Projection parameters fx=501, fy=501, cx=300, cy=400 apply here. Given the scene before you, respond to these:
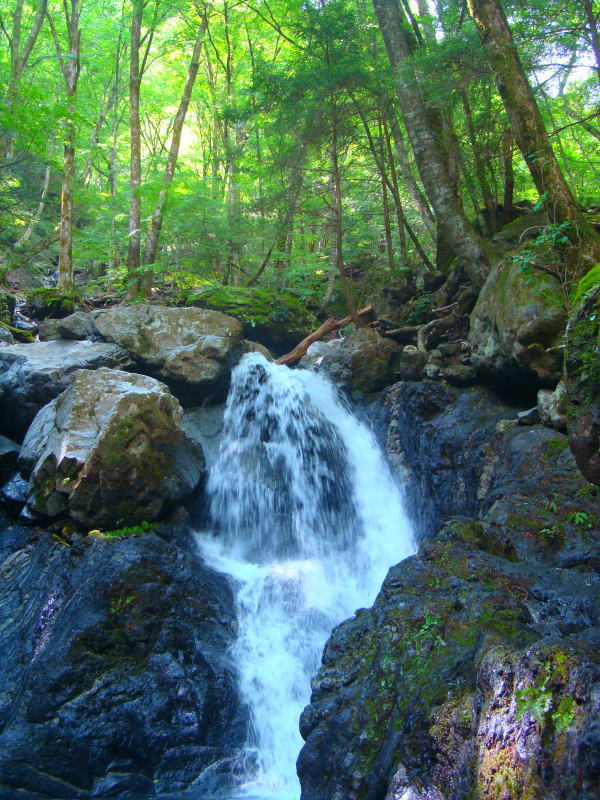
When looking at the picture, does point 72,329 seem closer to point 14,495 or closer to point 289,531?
point 14,495

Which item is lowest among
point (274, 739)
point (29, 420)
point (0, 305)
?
point (274, 739)

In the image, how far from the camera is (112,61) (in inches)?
899

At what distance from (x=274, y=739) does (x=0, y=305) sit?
1001cm

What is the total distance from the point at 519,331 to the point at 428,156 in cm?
511

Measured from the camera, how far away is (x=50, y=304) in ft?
39.2

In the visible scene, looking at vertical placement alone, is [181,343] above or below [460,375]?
above

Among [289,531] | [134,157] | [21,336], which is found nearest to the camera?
[289,531]

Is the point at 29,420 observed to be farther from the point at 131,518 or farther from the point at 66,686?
the point at 66,686

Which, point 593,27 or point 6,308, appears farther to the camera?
point 6,308

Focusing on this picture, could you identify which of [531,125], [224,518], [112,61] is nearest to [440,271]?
[531,125]

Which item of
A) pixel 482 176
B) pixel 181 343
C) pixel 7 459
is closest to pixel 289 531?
pixel 181 343

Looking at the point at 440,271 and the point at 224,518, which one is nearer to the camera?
the point at 224,518

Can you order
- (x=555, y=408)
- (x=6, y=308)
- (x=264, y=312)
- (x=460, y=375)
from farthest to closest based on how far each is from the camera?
(x=264, y=312) → (x=6, y=308) → (x=460, y=375) → (x=555, y=408)

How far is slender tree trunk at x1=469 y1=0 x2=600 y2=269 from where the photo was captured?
6293 mm
